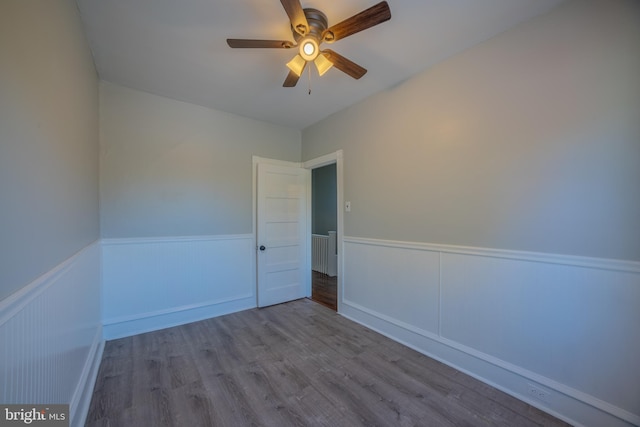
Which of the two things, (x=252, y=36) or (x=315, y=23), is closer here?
(x=315, y=23)

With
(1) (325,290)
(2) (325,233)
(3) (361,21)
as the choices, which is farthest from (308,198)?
(3) (361,21)

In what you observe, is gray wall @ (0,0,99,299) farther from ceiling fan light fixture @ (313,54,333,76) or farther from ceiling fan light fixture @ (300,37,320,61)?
ceiling fan light fixture @ (313,54,333,76)

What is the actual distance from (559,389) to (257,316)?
2938 millimetres

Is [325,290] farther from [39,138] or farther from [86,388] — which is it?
[39,138]

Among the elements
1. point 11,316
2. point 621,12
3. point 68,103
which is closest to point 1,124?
point 11,316

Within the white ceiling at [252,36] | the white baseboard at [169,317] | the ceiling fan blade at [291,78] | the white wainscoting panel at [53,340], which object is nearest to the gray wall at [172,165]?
the white ceiling at [252,36]

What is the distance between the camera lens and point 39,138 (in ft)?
3.63

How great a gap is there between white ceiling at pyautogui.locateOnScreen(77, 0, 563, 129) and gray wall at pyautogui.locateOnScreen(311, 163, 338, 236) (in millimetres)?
3155

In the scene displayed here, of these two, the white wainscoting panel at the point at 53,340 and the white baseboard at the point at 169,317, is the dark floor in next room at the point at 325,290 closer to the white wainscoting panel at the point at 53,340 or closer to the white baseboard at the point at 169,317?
the white baseboard at the point at 169,317

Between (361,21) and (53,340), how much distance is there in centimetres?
235

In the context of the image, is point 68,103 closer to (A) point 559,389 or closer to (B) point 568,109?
(B) point 568,109

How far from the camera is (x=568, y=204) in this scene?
1673 millimetres

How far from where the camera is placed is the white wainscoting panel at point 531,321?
1510 mm

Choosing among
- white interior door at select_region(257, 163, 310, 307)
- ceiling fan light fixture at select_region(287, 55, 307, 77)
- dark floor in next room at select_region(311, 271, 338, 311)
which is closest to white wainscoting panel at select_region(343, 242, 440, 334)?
dark floor in next room at select_region(311, 271, 338, 311)
